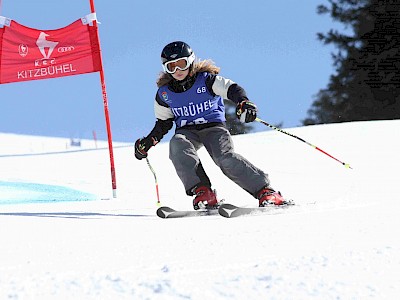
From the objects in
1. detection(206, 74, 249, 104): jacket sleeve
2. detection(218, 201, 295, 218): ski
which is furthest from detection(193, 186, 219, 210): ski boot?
detection(206, 74, 249, 104): jacket sleeve

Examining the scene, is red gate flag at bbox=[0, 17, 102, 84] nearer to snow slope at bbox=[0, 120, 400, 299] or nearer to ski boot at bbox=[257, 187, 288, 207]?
snow slope at bbox=[0, 120, 400, 299]

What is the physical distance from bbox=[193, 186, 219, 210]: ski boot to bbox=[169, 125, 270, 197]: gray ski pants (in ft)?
0.13

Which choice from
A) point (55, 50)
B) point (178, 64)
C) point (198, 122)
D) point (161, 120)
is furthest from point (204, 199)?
point (55, 50)

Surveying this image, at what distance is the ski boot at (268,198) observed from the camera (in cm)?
358

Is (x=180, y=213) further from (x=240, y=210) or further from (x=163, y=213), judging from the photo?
(x=240, y=210)

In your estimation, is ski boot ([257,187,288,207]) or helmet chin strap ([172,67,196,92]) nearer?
ski boot ([257,187,288,207])

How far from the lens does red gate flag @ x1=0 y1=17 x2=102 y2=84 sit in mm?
5531

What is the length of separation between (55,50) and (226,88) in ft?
7.56

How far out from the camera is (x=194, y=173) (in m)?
3.72

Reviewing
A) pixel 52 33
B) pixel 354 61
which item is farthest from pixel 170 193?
pixel 354 61

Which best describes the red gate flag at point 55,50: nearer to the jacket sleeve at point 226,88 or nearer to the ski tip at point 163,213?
the jacket sleeve at point 226,88

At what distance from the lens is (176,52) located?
388 cm

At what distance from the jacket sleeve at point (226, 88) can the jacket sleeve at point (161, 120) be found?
38cm

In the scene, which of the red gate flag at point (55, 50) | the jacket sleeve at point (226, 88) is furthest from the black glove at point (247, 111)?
the red gate flag at point (55, 50)
